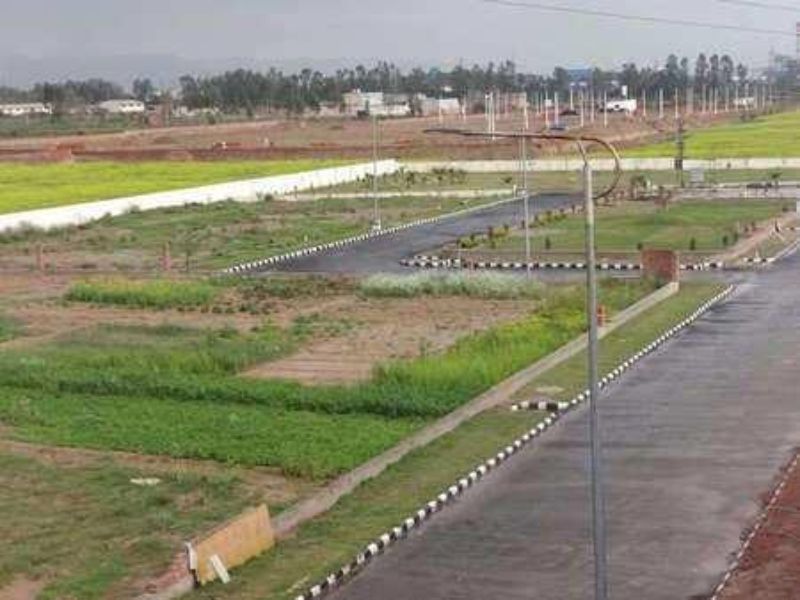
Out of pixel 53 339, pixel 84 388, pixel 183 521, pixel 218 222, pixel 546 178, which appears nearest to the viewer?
pixel 183 521

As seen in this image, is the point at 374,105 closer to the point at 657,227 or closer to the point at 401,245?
the point at 657,227

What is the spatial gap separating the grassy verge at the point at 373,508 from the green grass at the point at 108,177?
3997 centimetres

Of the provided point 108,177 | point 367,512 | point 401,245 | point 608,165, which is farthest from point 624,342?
point 108,177

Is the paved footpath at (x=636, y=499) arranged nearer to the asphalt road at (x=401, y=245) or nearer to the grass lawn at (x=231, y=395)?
the grass lawn at (x=231, y=395)

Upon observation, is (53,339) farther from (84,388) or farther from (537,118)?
(537,118)

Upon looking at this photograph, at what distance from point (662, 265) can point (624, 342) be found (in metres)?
8.59

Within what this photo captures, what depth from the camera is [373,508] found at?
1772cm

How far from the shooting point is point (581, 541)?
16.5m

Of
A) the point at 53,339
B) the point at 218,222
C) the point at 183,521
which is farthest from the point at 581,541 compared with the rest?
the point at 218,222

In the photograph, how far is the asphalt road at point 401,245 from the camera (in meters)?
44.1

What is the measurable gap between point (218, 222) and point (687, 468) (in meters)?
39.4

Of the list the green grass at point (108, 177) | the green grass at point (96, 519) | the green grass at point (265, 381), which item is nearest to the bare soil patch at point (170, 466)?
the green grass at point (96, 519)

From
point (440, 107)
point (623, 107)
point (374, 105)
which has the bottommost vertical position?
point (623, 107)

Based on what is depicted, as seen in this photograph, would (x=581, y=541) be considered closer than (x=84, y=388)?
Yes
